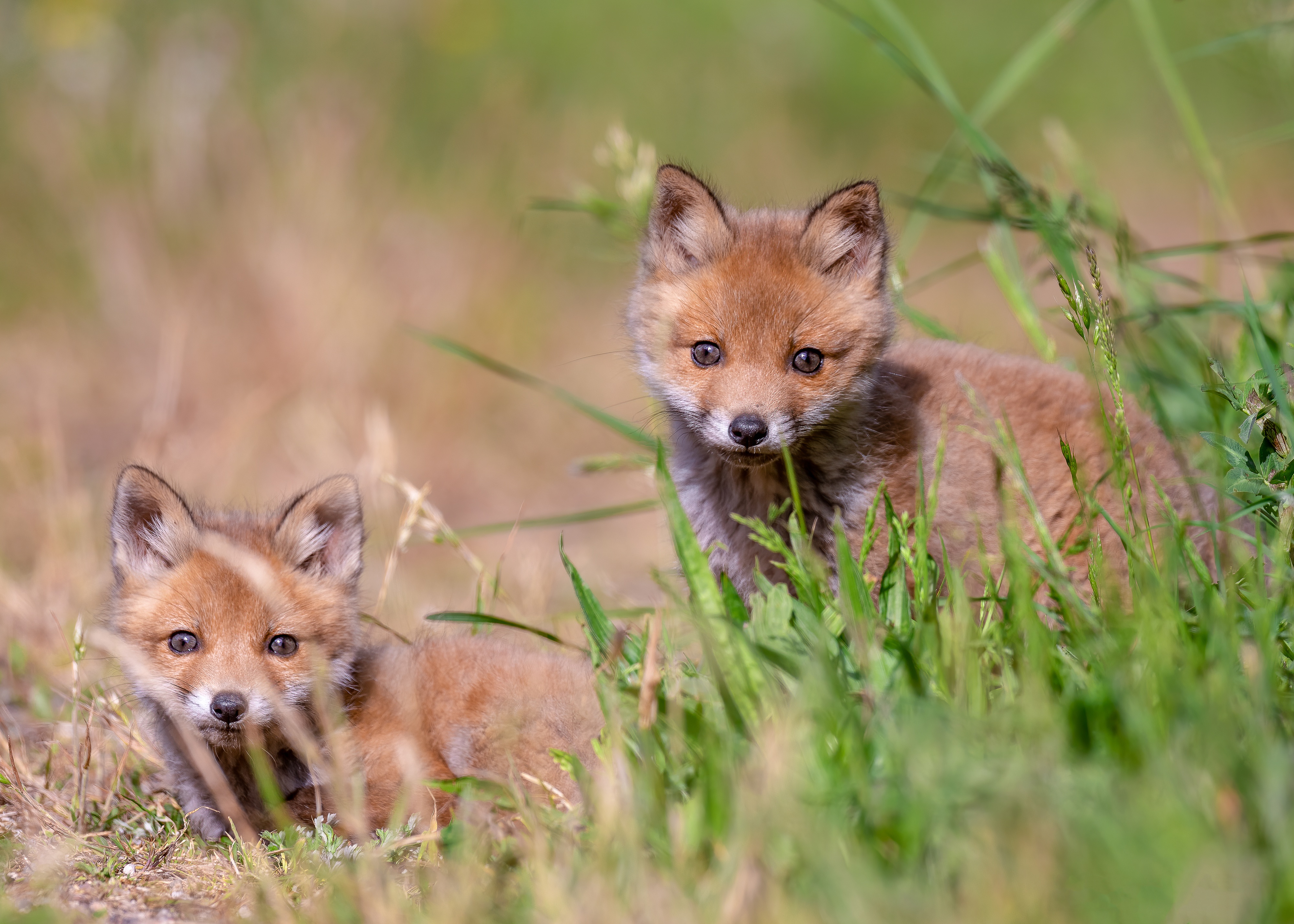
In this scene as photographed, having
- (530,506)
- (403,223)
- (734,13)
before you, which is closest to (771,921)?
(530,506)

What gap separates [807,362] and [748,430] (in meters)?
0.43

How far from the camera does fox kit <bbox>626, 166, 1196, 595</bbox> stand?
152 inches

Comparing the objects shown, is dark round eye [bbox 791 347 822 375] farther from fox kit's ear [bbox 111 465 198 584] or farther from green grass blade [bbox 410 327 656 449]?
fox kit's ear [bbox 111 465 198 584]

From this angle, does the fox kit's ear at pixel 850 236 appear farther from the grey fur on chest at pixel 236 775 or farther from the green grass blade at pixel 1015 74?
the grey fur on chest at pixel 236 775

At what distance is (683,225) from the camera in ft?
14.0

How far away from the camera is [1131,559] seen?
2.92 metres

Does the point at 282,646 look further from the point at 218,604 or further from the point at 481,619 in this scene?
the point at 481,619

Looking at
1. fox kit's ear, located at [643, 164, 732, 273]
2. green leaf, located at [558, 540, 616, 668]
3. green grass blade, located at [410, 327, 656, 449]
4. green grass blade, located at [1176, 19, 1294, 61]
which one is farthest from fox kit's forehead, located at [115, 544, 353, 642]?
green grass blade, located at [1176, 19, 1294, 61]

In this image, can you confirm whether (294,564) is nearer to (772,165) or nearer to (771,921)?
(771,921)

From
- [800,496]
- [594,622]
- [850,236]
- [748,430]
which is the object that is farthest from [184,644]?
[850,236]

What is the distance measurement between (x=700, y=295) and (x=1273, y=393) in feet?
5.77

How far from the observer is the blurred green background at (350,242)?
7.41 meters

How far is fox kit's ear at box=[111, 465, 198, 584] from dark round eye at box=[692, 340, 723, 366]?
170cm

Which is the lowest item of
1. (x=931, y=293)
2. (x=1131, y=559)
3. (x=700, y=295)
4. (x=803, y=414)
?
(x=1131, y=559)
